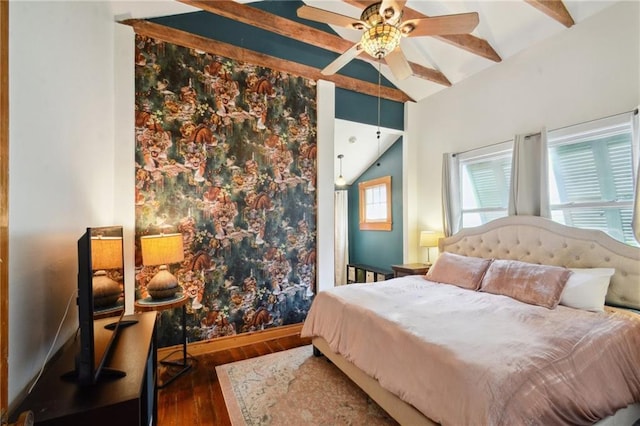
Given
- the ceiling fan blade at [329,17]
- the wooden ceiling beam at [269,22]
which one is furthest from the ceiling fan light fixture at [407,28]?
the wooden ceiling beam at [269,22]

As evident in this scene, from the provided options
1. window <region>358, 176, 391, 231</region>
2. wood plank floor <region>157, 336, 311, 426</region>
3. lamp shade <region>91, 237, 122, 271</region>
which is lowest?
wood plank floor <region>157, 336, 311, 426</region>

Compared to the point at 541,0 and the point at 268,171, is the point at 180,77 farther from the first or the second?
the point at 541,0

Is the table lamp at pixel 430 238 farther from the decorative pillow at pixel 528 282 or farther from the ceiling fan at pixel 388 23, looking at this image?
the ceiling fan at pixel 388 23

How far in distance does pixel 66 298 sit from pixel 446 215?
12.9ft

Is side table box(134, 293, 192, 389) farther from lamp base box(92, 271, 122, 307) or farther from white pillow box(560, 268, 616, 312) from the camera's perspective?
white pillow box(560, 268, 616, 312)

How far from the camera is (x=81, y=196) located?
1.86m

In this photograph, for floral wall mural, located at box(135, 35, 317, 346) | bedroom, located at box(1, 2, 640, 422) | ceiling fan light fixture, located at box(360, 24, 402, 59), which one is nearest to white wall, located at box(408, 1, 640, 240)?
bedroom, located at box(1, 2, 640, 422)

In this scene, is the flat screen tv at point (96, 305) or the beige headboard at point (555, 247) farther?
the beige headboard at point (555, 247)

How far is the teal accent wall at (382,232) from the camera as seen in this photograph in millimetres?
5066

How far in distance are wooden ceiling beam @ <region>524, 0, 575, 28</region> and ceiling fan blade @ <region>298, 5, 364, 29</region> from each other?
1.68 m

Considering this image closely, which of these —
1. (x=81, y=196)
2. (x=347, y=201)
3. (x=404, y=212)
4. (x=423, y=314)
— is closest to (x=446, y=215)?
(x=404, y=212)

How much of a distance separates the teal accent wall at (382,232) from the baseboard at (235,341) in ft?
7.66

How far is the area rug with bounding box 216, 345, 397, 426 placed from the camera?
2002mm

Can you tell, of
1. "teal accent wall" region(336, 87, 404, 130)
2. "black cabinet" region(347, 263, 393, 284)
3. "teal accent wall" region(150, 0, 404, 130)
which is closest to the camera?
"teal accent wall" region(150, 0, 404, 130)
